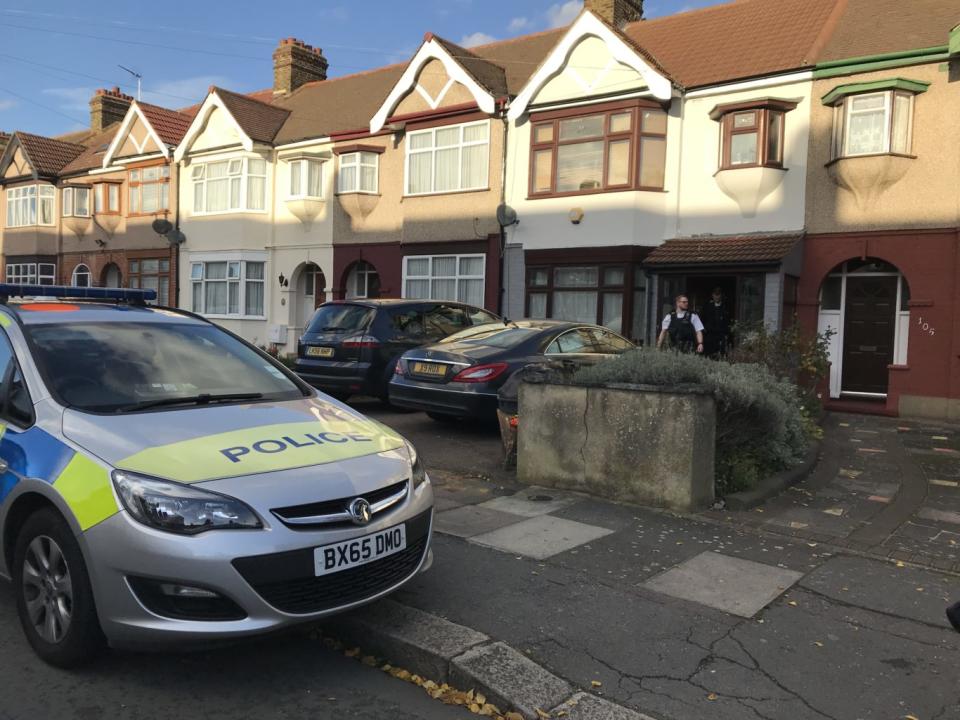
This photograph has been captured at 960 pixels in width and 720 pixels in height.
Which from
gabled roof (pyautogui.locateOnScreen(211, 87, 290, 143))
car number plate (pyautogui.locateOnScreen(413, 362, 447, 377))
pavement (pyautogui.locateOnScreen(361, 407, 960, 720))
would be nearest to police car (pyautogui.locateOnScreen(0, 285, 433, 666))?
pavement (pyautogui.locateOnScreen(361, 407, 960, 720))

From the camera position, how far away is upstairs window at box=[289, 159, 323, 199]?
21.7 meters

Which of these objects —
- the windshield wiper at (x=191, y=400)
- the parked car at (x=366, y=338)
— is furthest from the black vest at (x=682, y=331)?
the windshield wiper at (x=191, y=400)

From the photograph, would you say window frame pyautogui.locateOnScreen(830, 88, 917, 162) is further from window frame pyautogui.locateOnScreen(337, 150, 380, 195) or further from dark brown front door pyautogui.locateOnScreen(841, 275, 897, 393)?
window frame pyautogui.locateOnScreen(337, 150, 380, 195)

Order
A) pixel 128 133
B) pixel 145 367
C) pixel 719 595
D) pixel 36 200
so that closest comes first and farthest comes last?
pixel 145 367, pixel 719 595, pixel 128 133, pixel 36 200

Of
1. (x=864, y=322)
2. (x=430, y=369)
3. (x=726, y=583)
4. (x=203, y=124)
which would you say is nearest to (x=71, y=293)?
(x=430, y=369)

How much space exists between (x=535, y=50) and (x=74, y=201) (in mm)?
18454

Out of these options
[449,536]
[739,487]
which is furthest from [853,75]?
[449,536]

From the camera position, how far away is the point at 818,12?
15758 millimetres

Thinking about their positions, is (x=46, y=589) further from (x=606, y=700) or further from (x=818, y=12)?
(x=818, y=12)

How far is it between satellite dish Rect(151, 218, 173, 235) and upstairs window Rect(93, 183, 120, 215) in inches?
164

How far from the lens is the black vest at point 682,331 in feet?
37.2

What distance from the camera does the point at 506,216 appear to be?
17406 mm

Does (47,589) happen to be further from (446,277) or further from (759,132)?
(446,277)

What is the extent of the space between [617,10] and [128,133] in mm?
17498
